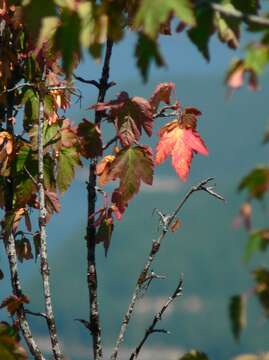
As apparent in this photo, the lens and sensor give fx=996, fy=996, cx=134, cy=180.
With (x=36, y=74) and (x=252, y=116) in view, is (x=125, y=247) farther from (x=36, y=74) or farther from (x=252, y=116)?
(x=36, y=74)

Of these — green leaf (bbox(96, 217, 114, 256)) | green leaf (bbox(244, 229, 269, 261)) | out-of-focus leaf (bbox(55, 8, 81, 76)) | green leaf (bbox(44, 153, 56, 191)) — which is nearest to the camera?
green leaf (bbox(244, 229, 269, 261))

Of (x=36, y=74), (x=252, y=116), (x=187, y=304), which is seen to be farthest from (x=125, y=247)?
(x=36, y=74)

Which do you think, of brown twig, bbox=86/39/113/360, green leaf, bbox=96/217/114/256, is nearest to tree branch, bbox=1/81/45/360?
brown twig, bbox=86/39/113/360

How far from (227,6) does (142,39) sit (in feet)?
2.00

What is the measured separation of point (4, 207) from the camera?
312 centimetres

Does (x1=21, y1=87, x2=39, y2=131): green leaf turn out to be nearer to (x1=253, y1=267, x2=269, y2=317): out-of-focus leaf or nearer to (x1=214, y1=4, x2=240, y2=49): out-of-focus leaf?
(x1=214, y1=4, x2=240, y2=49): out-of-focus leaf

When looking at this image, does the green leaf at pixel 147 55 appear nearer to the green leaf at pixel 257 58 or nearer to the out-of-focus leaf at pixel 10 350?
the green leaf at pixel 257 58

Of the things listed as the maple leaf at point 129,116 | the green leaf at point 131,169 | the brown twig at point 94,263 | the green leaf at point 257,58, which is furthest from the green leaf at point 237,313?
the brown twig at point 94,263

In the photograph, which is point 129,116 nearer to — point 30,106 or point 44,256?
point 44,256

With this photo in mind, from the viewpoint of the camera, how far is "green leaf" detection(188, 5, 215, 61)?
1.72 meters

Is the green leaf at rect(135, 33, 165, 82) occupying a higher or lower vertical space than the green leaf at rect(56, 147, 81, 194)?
lower

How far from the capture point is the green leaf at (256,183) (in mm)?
1528

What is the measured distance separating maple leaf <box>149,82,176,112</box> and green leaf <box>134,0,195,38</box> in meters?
1.17

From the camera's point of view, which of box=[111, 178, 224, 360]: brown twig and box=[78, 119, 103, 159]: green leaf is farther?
box=[111, 178, 224, 360]: brown twig
